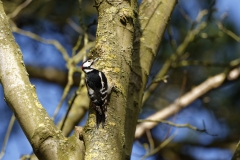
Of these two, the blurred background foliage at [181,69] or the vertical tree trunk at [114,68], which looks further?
the blurred background foliage at [181,69]

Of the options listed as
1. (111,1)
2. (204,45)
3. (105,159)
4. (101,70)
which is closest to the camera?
(105,159)

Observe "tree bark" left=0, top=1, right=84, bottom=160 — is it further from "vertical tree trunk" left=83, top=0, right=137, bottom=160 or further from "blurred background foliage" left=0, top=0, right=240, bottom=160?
"blurred background foliage" left=0, top=0, right=240, bottom=160

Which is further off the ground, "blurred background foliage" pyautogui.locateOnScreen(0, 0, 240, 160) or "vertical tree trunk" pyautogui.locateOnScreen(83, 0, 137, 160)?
"blurred background foliage" pyautogui.locateOnScreen(0, 0, 240, 160)

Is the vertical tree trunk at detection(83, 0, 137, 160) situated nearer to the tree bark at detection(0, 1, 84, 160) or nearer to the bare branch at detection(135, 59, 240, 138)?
the tree bark at detection(0, 1, 84, 160)

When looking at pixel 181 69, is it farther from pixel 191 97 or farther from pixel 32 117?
pixel 32 117

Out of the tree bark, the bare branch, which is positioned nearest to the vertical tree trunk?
the tree bark

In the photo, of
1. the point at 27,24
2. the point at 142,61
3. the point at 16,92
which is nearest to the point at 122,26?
the point at 142,61

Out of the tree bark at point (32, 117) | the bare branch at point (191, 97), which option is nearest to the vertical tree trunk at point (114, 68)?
the tree bark at point (32, 117)

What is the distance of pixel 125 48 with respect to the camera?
1.95 m

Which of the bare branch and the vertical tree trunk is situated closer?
the vertical tree trunk

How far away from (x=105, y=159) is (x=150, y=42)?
0.77 meters

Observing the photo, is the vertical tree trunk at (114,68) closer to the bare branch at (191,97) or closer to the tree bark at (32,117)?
the tree bark at (32,117)

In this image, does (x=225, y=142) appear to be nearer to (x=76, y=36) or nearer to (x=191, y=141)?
(x=191, y=141)

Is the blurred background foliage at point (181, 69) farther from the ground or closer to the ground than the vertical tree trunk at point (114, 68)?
farther from the ground
